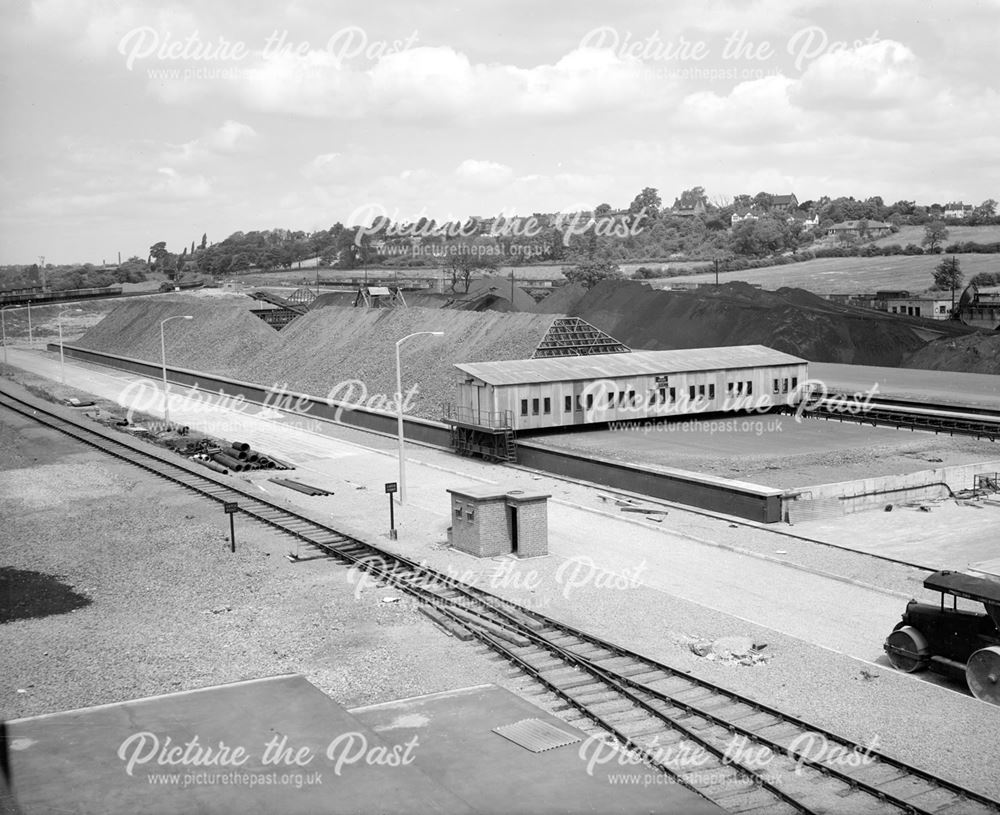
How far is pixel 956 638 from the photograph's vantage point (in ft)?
64.5

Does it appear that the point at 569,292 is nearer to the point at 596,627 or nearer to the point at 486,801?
the point at 596,627

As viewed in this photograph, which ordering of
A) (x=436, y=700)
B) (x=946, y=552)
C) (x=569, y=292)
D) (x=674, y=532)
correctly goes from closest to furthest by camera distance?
(x=436, y=700) < (x=946, y=552) < (x=674, y=532) < (x=569, y=292)

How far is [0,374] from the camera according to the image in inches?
3255

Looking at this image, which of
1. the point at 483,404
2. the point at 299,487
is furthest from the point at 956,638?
the point at 483,404

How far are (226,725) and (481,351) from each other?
4534 cm

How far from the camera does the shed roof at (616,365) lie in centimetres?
4662

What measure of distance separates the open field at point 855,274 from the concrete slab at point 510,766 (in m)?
105

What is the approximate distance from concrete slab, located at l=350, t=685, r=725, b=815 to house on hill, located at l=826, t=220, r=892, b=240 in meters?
162

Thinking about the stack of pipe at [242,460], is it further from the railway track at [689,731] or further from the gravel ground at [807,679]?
the gravel ground at [807,679]

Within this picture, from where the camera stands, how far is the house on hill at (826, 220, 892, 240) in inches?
6604

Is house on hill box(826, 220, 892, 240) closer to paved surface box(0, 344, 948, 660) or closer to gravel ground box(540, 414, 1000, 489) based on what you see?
gravel ground box(540, 414, 1000, 489)

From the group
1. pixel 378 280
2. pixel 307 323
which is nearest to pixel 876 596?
pixel 307 323

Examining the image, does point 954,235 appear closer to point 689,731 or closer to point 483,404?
point 483,404

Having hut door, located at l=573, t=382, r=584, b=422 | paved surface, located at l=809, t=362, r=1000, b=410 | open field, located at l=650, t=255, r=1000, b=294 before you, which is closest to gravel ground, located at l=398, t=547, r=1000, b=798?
hut door, located at l=573, t=382, r=584, b=422
